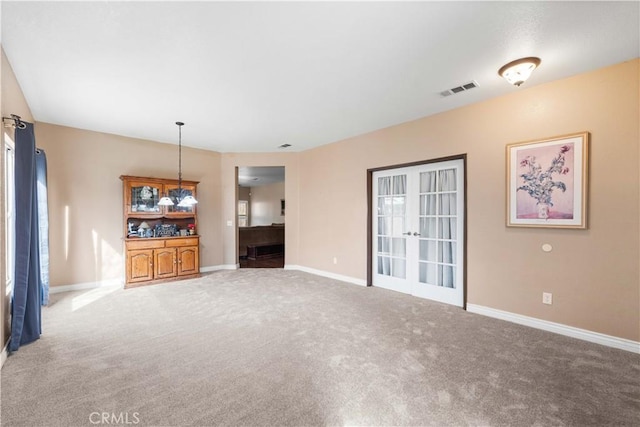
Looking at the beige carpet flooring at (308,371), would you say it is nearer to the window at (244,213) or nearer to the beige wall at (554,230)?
the beige wall at (554,230)

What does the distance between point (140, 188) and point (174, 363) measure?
3.78 meters

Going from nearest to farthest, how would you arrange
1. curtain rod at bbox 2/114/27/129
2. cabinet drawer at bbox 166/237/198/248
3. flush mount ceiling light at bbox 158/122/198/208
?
curtain rod at bbox 2/114/27/129, flush mount ceiling light at bbox 158/122/198/208, cabinet drawer at bbox 166/237/198/248

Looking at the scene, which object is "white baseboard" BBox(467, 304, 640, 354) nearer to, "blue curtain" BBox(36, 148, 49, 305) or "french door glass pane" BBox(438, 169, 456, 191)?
"french door glass pane" BBox(438, 169, 456, 191)

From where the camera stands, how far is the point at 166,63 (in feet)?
8.69

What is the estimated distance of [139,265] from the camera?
4.86 meters

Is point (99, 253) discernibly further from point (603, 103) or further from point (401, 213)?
point (603, 103)

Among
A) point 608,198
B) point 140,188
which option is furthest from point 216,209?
point 608,198

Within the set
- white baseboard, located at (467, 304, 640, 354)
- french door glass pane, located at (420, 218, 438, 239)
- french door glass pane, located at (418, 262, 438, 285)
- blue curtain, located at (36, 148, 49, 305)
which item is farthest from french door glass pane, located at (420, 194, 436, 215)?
blue curtain, located at (36, 148, 49, 305)

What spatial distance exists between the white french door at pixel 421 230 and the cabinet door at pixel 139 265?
398 centimetres

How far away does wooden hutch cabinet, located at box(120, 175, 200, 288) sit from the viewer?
16.0 feet

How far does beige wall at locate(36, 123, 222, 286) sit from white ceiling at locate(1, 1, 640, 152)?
0.88m

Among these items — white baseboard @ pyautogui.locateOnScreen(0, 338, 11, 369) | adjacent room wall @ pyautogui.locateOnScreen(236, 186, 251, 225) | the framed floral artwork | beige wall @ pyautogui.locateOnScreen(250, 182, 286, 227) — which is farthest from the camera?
adjacent room wall @ pyautogui.locateOnScreen(236, 186, 251, 225)

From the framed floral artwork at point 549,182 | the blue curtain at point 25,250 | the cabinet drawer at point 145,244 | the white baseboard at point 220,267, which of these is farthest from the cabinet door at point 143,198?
the framed floral artwork at point 549,182

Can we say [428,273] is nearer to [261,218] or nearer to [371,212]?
[371,212]
